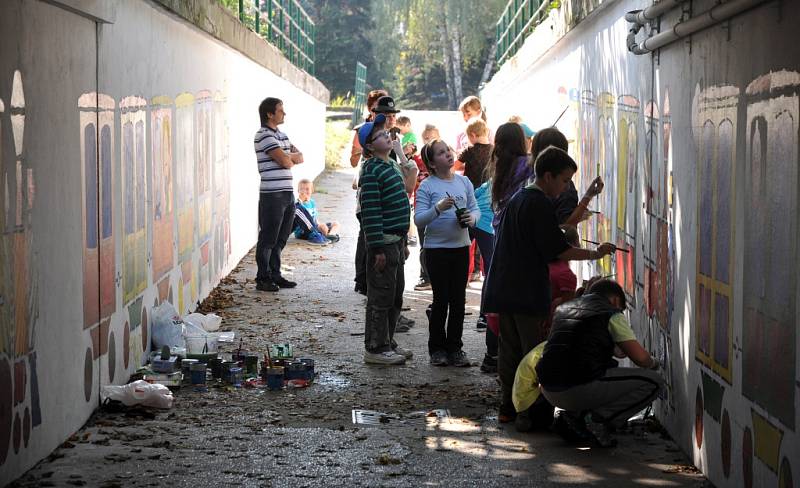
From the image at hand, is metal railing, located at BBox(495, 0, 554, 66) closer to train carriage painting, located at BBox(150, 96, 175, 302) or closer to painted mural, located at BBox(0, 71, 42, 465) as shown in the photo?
train carriage painting, located at BBox(150, 96, 175, 302)

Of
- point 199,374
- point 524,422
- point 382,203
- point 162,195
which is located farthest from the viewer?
point 162,195

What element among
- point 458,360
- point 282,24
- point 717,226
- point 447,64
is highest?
point 447,64

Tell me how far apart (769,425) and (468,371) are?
400 centimetres

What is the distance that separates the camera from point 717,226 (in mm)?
5438

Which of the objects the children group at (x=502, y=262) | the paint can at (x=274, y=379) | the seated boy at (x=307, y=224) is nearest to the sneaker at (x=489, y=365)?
the children group at (x=502, y=262)

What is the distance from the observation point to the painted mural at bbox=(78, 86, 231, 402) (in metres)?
6.89

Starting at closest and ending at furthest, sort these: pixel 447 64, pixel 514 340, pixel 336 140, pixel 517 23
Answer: pixel 514 340, pixel 517 23, pixel 336 140, pixel 447 64

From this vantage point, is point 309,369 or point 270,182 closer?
point 309,369

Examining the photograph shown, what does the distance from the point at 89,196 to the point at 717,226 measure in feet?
11.4

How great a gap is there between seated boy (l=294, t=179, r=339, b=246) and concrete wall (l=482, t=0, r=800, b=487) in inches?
330

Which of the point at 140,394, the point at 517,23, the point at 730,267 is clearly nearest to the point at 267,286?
the point at 140,394

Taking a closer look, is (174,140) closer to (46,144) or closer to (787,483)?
(46,144)

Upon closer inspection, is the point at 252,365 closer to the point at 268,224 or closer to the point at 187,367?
the point at 187,367

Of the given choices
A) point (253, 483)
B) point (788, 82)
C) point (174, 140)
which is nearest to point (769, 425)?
point (788, 82)
